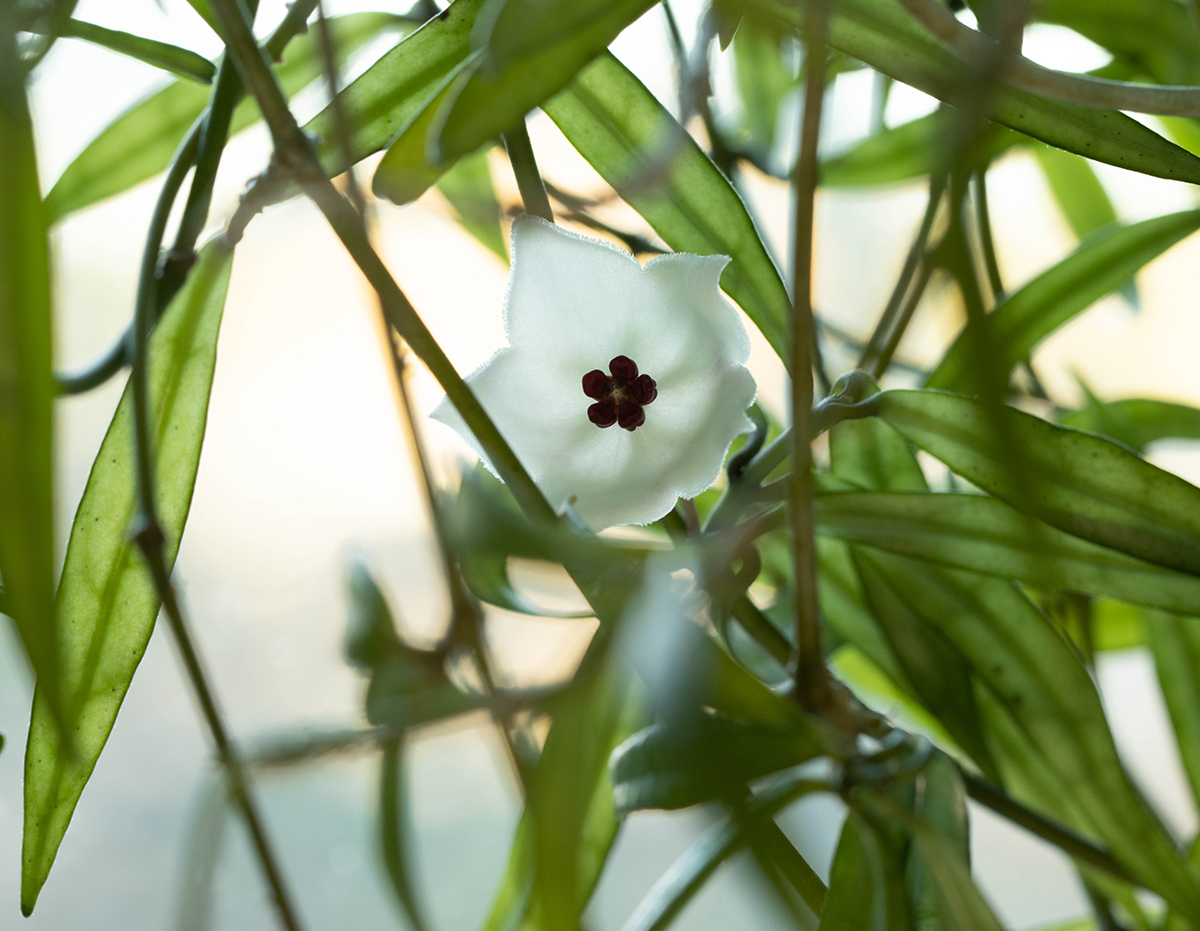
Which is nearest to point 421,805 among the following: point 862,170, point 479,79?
point 862,170

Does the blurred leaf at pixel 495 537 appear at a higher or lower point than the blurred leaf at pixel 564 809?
higher

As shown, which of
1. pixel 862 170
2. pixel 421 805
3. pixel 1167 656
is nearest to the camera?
pixel 1167 656

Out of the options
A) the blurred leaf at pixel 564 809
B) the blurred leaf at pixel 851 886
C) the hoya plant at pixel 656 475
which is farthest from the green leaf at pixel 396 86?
the blurred leaf at pixel 851 886

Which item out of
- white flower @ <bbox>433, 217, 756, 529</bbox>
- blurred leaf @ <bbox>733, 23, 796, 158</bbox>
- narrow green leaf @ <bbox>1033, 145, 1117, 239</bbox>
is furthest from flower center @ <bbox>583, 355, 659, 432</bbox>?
narrow green leaf @ <bbox>1033, 145, 1117, 239</bbox>

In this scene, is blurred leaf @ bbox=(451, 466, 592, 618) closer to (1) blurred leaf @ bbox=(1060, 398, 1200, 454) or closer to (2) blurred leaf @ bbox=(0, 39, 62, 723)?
(2) blurred leaf @ bbox=(0, 39, 62, 723)

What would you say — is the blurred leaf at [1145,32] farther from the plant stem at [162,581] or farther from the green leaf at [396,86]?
the plant stem at [162,581]

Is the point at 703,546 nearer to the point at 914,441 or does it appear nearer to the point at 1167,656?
the point at 914,441
